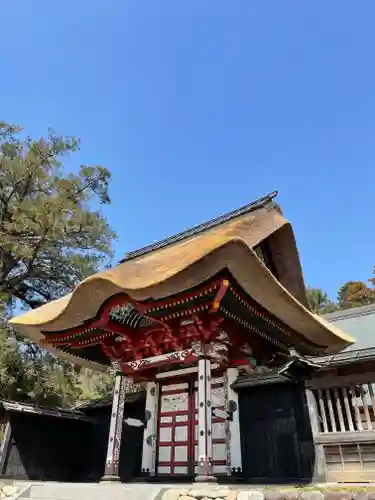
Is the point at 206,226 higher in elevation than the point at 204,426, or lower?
higher

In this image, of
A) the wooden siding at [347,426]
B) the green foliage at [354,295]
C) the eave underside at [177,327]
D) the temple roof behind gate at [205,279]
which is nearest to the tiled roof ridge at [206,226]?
the temple roof behind gate at [205,279]

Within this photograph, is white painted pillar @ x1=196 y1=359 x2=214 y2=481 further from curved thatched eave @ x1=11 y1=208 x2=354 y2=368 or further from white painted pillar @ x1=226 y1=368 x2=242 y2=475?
curved thatched eave @ x1=11 y1=208 x2=354 y2=368

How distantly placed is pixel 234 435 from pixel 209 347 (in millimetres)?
2053

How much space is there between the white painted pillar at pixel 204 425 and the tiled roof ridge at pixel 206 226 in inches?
165

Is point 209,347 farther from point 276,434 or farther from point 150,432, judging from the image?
point 150,432

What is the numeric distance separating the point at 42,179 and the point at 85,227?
2.84m

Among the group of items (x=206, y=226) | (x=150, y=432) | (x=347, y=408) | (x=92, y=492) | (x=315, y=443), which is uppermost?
(x=206, y=226)

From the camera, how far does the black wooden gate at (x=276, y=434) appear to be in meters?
7.62

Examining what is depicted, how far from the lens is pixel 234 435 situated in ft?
27.4

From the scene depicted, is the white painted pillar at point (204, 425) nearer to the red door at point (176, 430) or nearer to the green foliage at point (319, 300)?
the red door at point (176, 430)

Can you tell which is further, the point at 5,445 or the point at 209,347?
the point at 5,445

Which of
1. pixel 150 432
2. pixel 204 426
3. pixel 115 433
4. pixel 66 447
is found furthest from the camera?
pixel 66 447

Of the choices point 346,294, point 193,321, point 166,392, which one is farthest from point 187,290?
point 346,294

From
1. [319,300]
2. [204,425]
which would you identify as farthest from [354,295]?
[204,425]
